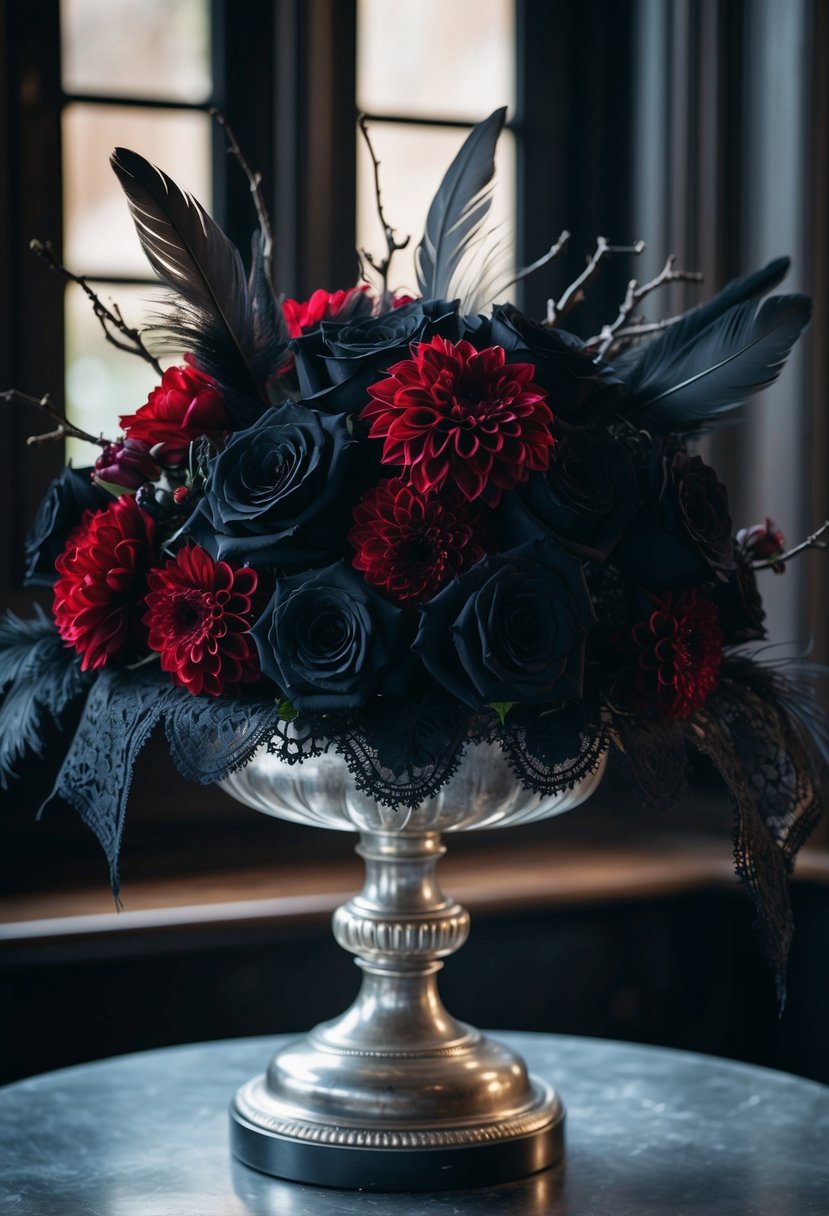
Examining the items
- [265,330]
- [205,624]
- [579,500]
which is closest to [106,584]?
[205,624]

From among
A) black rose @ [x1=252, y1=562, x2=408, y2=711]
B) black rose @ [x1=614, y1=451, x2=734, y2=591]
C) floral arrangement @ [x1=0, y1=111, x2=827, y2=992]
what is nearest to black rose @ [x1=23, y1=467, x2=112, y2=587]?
floral arrangement @ [x1=0, y1=111, x2=827, y2=992]

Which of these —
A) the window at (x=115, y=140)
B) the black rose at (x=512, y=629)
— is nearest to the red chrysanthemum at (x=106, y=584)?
the black rose at (x=512, y=629)

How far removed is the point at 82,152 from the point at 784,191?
77 cm

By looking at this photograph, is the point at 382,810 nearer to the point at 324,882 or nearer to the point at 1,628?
the point at 1,628

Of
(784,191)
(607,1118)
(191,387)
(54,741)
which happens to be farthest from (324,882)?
(784,191)

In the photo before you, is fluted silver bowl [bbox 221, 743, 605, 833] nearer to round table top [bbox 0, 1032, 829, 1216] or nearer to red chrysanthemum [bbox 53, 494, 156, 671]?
red chrysanthemum [bbox 53, 494, 156, 671]

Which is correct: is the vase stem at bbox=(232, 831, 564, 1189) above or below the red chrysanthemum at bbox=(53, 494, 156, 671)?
below

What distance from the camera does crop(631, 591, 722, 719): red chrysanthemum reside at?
94 centimetres

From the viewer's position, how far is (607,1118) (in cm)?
121

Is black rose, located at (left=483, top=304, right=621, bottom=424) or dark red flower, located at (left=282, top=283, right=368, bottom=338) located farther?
dark red flower, located at (left=282, top=283, right=368, bottom=338)

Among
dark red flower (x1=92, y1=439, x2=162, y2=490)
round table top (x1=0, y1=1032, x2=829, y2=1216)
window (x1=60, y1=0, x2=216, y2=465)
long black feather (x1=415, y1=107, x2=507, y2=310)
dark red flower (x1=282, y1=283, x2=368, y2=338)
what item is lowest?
round table top (x1=0, y1=1032, x2=829, y2=1216)

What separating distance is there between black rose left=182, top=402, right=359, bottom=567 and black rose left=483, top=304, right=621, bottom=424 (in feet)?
0.38

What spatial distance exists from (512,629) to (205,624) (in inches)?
7.4

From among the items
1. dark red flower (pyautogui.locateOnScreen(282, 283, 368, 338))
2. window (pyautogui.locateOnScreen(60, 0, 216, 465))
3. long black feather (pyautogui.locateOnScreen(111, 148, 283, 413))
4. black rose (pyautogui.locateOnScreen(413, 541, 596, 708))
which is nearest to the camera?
black rose (pyautogui.locateOnScreen(413, 541, 596, 708))
